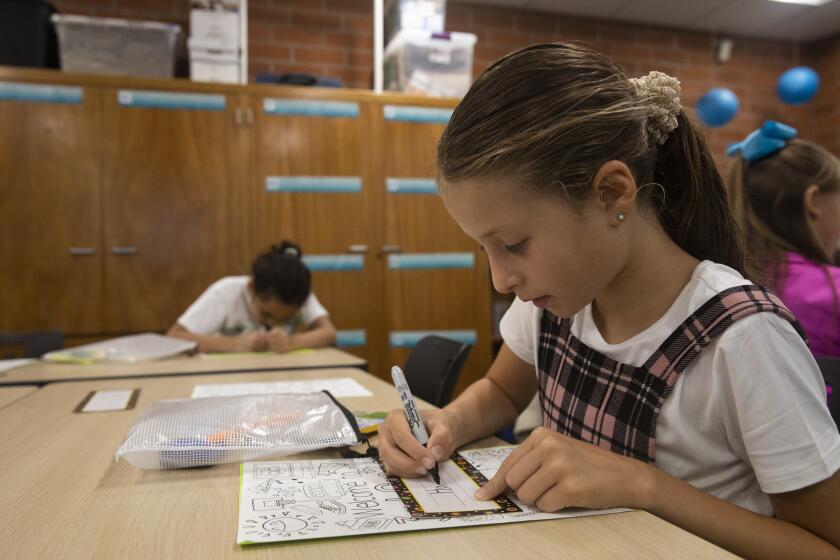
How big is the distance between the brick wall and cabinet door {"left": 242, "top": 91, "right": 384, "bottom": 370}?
667mm

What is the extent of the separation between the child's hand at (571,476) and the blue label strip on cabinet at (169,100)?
302 cm

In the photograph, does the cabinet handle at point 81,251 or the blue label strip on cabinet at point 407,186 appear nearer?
the cabinet handle at point 81,251

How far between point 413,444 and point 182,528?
0.28 m

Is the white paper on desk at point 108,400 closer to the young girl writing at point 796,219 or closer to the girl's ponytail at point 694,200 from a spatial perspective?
the girl's ponytail at point 694,200

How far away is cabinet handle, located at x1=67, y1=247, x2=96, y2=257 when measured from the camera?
3.15 m

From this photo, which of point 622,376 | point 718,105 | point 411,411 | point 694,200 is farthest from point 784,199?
point 718,105

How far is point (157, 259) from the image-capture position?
3260mm

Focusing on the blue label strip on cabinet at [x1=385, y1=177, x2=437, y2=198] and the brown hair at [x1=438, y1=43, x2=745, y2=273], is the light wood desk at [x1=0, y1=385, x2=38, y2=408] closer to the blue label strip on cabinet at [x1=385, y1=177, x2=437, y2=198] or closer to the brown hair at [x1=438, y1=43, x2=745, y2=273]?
the brown hair at [x1=438, y1=43, x2=745, y2=273]

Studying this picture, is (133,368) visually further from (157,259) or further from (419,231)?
(419,231)

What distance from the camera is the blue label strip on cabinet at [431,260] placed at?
355 centimetres

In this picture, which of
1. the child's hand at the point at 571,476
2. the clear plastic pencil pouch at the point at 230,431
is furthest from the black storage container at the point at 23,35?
the child's hand at the point at 571,476

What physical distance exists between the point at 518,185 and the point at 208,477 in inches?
20.9

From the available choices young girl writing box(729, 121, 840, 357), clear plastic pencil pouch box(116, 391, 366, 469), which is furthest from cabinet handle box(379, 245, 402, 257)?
clear plastic pencil pouch box(116, 391, 366, 469)

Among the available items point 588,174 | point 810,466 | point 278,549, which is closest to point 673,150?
point 588,174
